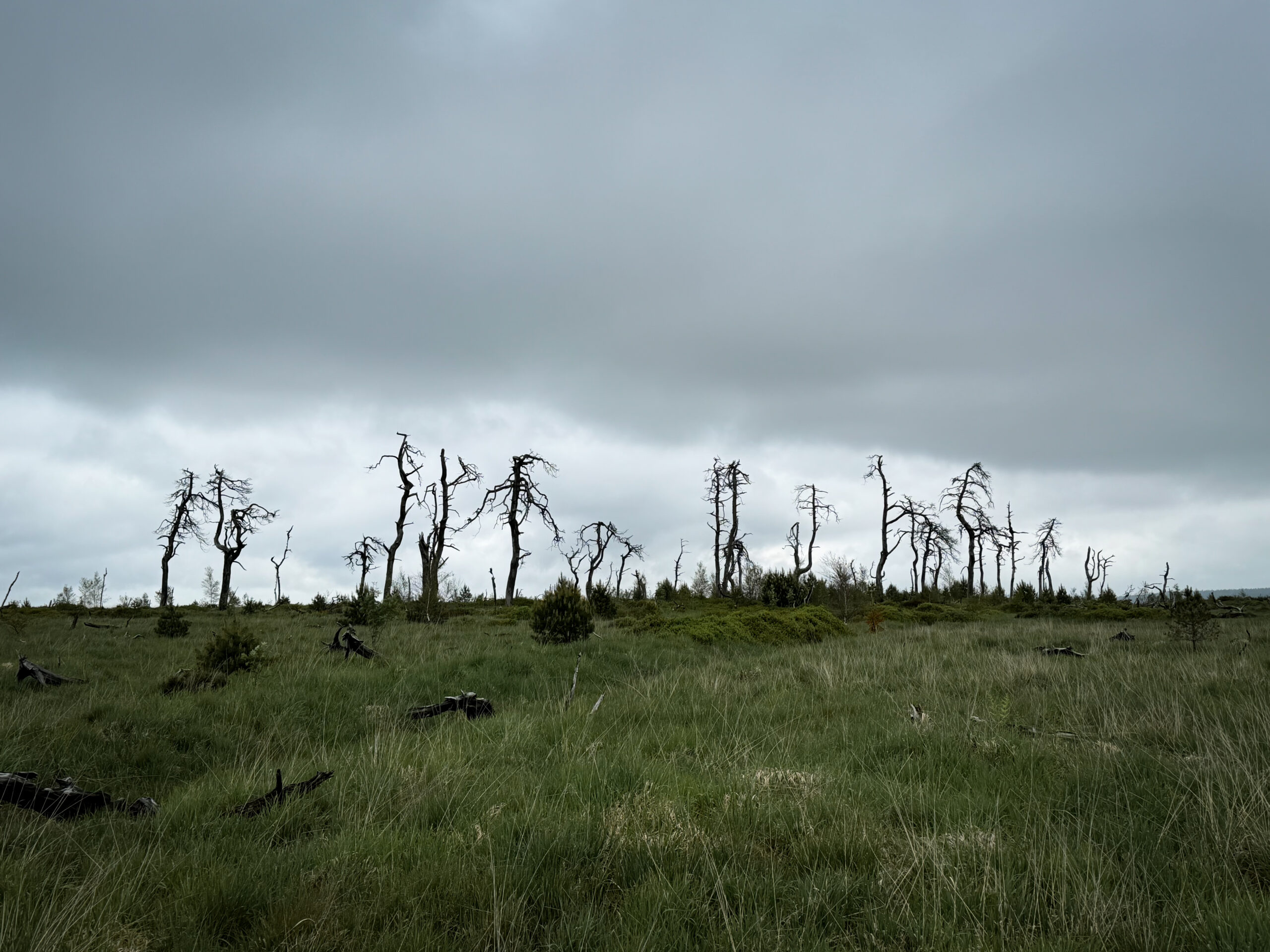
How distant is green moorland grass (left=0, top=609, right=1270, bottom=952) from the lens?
268 cm

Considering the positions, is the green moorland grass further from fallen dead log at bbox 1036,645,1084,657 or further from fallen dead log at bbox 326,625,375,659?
fallen dead log at bbox 1036,645,1084,657

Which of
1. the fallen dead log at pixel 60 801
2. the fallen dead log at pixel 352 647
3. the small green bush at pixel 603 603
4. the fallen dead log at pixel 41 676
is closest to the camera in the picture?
the fallen dead log at pixel 60 801

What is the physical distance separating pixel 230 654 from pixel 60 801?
5.71m

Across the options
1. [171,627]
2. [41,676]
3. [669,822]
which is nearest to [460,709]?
[669,822]

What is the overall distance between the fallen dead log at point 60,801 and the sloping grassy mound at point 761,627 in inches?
437

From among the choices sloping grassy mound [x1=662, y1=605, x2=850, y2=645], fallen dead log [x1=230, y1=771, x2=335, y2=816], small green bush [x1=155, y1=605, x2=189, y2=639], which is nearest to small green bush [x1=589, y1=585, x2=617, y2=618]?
sloping grassy mound [x1=662, y1=605, x2=850, y2=645]

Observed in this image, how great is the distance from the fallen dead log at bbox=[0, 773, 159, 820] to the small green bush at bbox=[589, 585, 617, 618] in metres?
16.9

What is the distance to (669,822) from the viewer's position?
3617 millimetres

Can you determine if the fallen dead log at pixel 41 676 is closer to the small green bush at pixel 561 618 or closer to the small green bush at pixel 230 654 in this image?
the small green bush at pixel 230 654

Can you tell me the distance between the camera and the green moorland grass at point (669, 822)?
8.78 ft

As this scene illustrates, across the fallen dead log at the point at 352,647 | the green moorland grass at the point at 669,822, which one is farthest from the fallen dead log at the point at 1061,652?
the fallen dead log at the point at 352,647

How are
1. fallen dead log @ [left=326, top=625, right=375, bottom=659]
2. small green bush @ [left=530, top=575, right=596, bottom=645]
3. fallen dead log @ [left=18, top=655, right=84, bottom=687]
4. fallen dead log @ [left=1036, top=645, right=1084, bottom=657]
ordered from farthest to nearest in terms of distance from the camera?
small green bush @ [left=530, top=575, right=596, bottom=645], fallen dead log @ [left=1036, top=645, right=1084, bottom=657], fallen dead log @ [left=326, top=625, right=375, bottom=659], fallen dead log @ [left=18, top=655, right=84, bottom=687]

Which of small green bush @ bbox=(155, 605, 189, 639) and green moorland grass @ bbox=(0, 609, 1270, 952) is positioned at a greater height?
green moorland grass @ bbox=(0, 609, 1270, 952)

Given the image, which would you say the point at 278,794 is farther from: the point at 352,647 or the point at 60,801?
the point at 352,647
